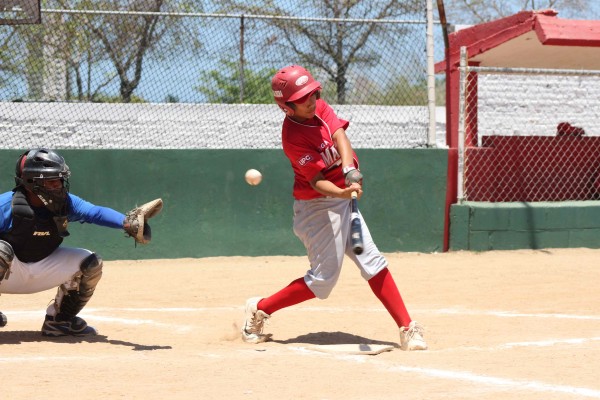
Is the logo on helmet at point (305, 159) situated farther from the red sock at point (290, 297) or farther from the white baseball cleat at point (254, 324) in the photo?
the white baseball cleat at point (254, 324)

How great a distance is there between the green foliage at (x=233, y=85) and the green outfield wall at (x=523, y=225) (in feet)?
9.09

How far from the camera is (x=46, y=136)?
10969mm

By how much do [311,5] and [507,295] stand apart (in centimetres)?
480

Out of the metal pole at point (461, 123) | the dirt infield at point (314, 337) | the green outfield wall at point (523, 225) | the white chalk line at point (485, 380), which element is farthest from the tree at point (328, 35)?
the white chalk line at point (485, 380)

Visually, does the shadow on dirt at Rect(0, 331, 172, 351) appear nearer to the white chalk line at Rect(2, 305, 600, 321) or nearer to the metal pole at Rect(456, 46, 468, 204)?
the white chalk line at Rect(2, 305, 600, 321)

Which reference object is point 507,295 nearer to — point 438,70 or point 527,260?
point 527,260

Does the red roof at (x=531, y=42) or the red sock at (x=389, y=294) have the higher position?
the red roof at (x=531, y=42)

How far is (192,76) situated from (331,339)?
5506 mm

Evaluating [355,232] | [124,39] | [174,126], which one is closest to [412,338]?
[355,232]

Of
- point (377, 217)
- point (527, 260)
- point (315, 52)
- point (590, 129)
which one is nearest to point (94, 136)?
point (315, 52)

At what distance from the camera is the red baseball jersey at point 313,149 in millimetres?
5578

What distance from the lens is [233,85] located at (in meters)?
11.2

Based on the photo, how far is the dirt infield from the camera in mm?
4379

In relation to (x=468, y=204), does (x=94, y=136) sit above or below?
above
